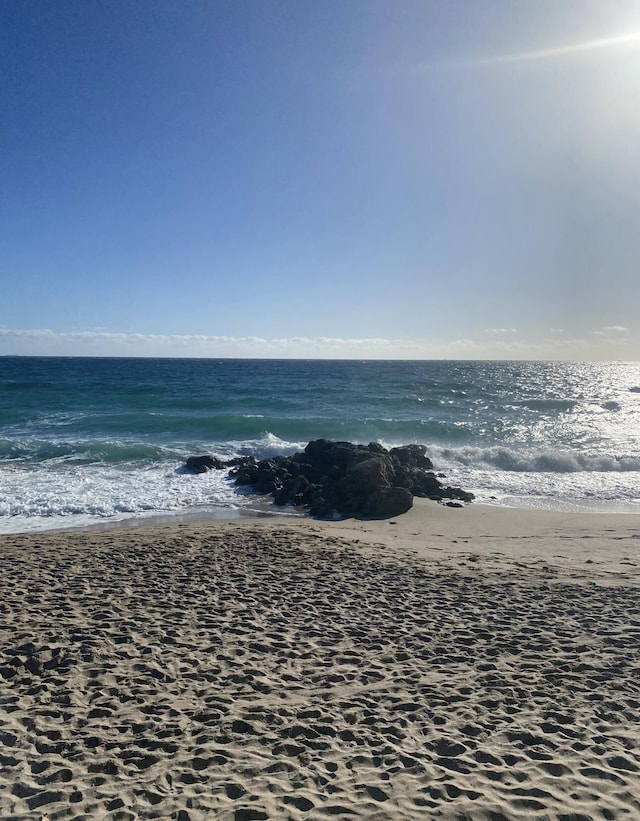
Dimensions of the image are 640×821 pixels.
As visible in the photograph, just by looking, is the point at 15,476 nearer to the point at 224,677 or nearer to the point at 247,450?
the point at 247,450

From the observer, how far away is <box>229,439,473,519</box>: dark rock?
15383 millimetres

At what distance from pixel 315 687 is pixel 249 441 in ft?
74.4

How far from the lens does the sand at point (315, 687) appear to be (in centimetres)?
398

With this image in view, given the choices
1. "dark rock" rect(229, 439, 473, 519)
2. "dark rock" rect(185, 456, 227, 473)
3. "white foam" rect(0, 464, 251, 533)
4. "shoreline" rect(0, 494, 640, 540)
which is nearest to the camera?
"shoreline" rect(0, 494, 640, 540)

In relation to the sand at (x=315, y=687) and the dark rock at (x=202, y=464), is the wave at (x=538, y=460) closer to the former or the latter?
the dark rock at (x=202, y=464)

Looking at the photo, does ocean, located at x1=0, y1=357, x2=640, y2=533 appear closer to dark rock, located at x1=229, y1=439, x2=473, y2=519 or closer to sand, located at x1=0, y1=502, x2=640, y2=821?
dark rock, located at x1=229, y1=439, x2=473, y2=519

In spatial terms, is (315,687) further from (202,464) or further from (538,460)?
(538,460)

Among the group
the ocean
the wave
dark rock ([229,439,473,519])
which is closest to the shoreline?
the ocean

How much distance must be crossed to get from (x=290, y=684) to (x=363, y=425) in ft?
88.2

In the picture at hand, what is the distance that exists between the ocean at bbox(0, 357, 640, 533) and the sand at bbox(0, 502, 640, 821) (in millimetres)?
6768

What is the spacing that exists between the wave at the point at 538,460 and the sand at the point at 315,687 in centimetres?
1348

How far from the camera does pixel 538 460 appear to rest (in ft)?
76.1

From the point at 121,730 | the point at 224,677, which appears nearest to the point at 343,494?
the point at 224,677

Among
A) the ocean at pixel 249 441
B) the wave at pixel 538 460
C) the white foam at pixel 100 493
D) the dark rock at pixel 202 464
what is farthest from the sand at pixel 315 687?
the wave at pixel 538 460
